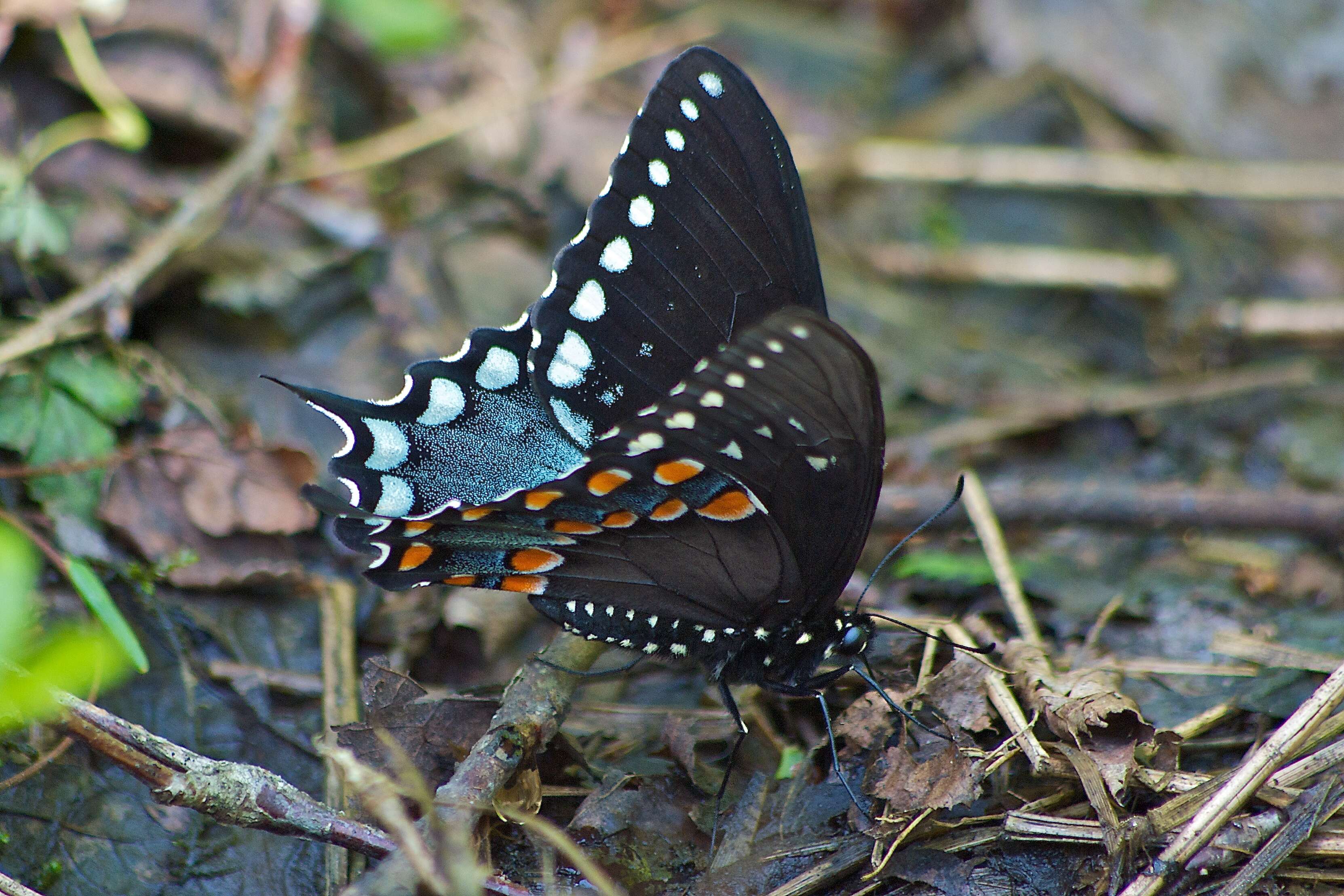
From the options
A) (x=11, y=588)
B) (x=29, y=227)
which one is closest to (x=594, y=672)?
(x=11, y=588)

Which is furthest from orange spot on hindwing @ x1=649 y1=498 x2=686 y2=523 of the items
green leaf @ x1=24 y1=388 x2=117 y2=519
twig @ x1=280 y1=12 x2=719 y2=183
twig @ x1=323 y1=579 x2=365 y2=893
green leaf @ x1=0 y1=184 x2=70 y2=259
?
twig @ x1=280 y1=12 x2=719 y2=183

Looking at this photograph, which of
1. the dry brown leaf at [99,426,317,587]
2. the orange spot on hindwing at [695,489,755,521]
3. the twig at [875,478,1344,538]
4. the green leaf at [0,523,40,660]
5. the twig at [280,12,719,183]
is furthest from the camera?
the twig at [280,12,719,183]

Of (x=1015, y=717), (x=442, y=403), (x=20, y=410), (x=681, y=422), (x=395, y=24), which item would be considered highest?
(x=395, y=24)

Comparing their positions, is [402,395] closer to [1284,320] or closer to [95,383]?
[95,383]

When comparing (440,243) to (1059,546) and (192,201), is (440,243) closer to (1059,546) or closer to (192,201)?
(192,201)

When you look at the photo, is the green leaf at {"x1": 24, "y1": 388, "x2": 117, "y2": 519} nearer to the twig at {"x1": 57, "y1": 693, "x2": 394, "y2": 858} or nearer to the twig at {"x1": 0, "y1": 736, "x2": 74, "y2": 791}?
the twig at {"x1": 0, "y1": 736, "x2": 74, "y2": 791}

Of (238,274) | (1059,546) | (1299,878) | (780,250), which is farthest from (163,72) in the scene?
(1299,878)

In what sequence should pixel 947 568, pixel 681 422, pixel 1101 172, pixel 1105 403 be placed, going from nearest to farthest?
pixel 681 422 → pixel 947 568 → pixel 1105 403 → pixel 1101 172
